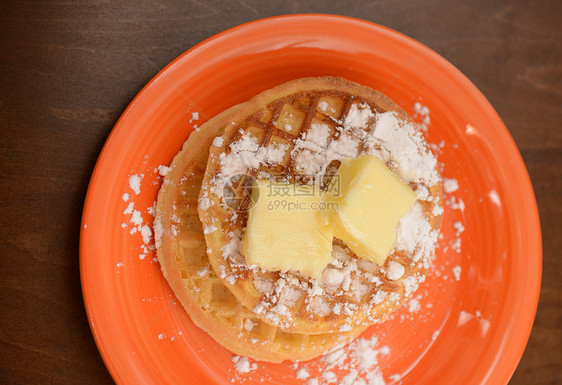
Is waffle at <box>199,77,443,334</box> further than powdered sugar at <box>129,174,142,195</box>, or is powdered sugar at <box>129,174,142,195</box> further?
powdered sugar at <box>129,174,142,195</box>

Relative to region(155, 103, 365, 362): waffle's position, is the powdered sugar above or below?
above

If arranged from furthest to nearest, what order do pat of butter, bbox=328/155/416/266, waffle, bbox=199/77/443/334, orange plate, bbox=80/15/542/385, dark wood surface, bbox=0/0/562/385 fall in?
1. dark wood surface, bbox=0/0/562/385
2. orange plate, bbox=80/15/542/385
3. waffle, bbox=199/77/443/334
4. pat of butter, bbox=328/155/416/266

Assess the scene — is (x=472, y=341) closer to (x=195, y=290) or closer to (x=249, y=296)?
(x=249, y=296)

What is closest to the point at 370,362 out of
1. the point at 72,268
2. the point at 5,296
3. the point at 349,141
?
the point at 349,141

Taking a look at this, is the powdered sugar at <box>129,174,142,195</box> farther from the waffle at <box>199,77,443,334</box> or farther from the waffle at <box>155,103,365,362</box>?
the waffle at <box>199,77,443,334</box>

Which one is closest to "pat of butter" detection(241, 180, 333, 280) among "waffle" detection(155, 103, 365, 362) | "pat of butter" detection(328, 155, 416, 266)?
"pat of butter" detection(328, 155, 416, 266)
